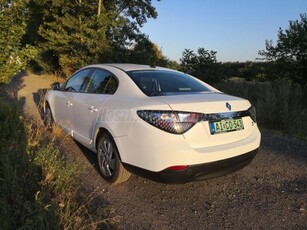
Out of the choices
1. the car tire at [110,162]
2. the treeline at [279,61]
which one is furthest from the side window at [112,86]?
the treeline at [279,61]

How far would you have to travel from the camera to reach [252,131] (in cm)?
404

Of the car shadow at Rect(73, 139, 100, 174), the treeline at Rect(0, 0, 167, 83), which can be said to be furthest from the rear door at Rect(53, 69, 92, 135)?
the treeline at Rect(0, 0, 167, 83)

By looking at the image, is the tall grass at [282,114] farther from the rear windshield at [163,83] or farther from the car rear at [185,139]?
the car rear at [185,139]

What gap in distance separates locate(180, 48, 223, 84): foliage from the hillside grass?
31.1 feet

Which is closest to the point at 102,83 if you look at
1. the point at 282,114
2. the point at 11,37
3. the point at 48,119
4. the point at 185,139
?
the point at 185,139

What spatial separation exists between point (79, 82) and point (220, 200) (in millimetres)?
3002

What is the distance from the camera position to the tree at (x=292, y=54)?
1237cm

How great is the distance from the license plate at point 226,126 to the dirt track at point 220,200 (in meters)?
0.89

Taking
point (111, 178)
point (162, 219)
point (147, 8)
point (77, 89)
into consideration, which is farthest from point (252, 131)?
point (147, 8)

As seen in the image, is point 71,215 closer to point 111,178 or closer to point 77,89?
point 111,178

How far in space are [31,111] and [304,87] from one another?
357 inches

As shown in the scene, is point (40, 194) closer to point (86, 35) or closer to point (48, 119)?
point (48, 119)

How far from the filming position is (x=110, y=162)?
420cm

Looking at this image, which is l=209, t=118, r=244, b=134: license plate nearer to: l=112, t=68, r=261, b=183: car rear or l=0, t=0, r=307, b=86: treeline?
l=112, t=68, r=261, b=183: car rear
